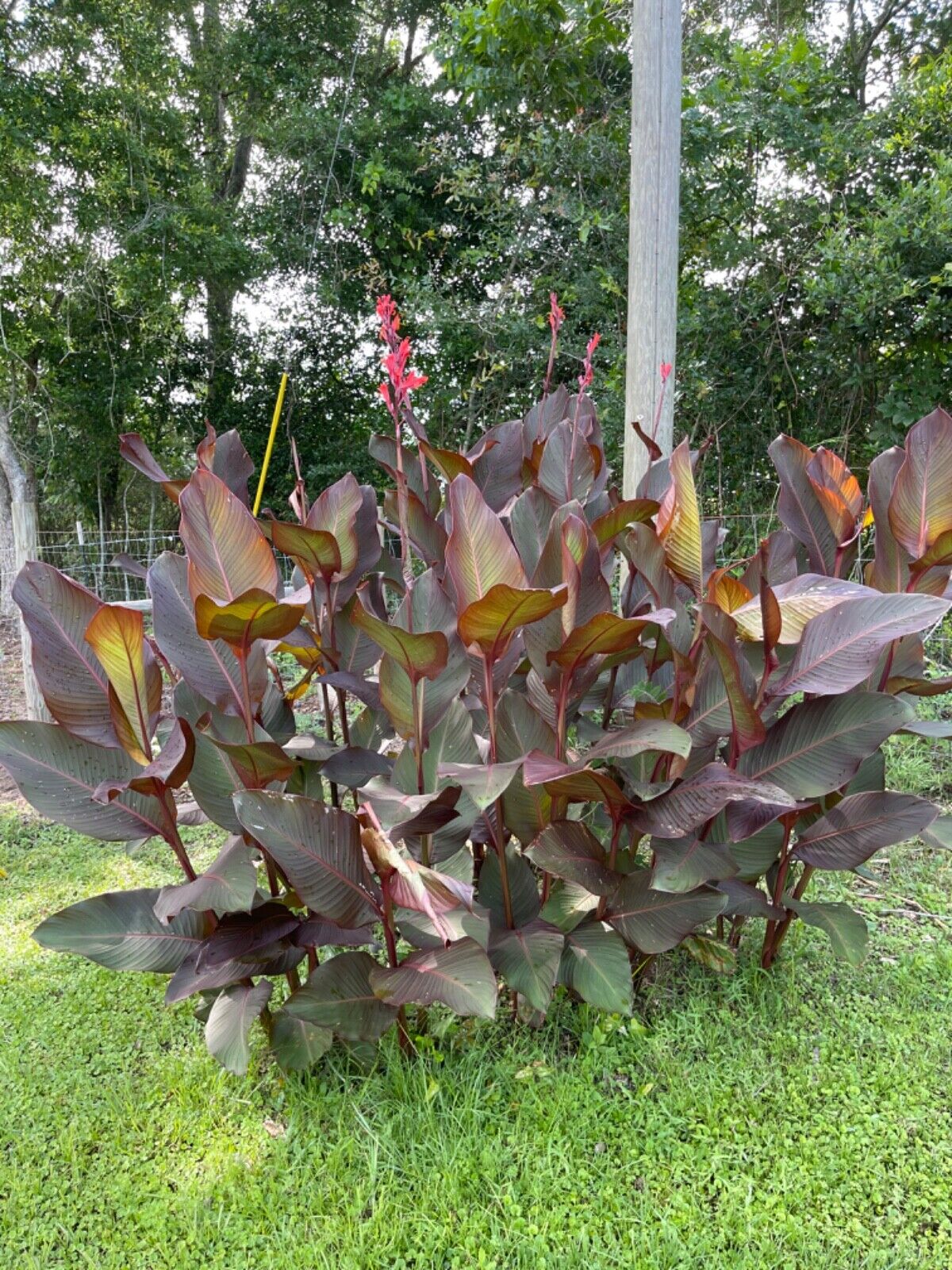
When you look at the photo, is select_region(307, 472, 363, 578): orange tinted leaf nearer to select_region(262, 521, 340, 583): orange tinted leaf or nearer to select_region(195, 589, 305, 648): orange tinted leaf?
select_region(262, 521, 340, 583): orange tinted leaf

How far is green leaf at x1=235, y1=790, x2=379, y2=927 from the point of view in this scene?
3.92 ft

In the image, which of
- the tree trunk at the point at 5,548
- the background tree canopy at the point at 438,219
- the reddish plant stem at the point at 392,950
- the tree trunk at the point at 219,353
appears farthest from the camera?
the tree trunk at the point at 219,353

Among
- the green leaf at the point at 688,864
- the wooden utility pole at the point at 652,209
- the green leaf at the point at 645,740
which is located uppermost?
the wooden utility pole at the point at 652,209

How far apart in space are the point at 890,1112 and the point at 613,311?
5.58 meters

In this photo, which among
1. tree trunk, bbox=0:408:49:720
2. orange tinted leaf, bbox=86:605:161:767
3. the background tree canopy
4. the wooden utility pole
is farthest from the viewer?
the background tree canopy

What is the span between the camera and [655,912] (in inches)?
56.7

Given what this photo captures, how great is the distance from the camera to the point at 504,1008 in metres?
1.70

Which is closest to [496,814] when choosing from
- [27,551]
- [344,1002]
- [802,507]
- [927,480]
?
[344,1002]

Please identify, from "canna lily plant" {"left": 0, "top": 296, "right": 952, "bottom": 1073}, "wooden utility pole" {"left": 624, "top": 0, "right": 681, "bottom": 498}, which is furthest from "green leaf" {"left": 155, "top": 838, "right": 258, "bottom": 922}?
"wooden utility pole" {"left": 624, "top": 0, "right": 681, "bottom": 498}

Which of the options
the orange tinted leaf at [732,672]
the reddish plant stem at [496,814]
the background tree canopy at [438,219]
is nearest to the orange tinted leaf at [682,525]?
the orange tinted leaf at [732,672]

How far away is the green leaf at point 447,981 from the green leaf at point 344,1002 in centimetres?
7

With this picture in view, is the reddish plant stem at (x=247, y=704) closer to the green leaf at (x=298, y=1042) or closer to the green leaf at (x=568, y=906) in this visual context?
the green leaf at (x=298, y=1042)

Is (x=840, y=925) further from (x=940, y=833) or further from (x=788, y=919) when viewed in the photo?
(x=940, y=833)

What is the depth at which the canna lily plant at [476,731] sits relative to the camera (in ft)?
3.93
